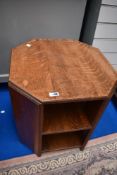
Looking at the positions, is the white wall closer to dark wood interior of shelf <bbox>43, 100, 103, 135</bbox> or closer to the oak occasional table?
the oak occasional table

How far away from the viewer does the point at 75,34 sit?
1361 mm

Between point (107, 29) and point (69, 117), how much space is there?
0.71 metres

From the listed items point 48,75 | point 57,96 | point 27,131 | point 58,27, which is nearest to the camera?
point 57,96

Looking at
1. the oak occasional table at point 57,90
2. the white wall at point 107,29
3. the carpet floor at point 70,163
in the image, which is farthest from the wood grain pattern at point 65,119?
the white wall at point 107,29

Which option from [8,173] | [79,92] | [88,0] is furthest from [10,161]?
[88,0]

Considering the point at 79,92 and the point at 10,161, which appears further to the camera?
the point at 10,161

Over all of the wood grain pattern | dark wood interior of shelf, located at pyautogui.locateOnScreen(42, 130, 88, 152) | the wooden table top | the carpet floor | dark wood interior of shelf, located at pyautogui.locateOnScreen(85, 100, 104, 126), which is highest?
the wooden table top

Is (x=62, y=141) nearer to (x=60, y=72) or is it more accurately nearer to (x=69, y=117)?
(x=69, y=117)

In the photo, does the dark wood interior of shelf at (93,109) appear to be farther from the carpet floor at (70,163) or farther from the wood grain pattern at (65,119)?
the carpet floor at (70,163)

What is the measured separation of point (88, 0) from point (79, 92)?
2.81 ft

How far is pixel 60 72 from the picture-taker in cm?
85

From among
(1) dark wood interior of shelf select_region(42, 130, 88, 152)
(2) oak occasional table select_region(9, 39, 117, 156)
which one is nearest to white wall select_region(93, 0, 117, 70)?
(2) oak occasional table select_region(9, 39, 117, 156)

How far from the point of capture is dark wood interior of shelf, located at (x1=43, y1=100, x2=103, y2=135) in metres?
0.90

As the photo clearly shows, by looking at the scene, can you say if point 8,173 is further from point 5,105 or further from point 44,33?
point 44,33
